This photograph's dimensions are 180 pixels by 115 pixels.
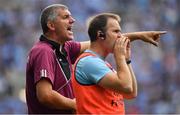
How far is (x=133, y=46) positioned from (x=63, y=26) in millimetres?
7801

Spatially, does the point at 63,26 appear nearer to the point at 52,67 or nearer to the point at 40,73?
the point at 52,67

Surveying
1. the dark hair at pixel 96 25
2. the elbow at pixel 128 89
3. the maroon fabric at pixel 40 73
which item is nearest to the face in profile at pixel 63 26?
the maroon fabric at pixel 40 73

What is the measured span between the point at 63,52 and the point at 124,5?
929 cm

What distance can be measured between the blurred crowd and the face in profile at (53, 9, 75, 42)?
602cm

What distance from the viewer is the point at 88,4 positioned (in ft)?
48.3

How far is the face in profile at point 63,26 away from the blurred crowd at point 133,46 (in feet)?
19.8

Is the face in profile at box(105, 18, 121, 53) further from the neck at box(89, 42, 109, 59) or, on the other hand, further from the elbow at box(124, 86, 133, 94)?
the elbow at box(124, 86, 133, 94)

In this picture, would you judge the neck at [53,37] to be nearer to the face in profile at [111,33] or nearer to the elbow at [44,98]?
the elbow at [44,98]

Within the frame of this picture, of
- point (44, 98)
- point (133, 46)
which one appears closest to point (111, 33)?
point (44, 98)

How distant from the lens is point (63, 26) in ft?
19.8

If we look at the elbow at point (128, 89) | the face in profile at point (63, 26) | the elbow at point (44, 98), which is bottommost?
the elbow at point (44, 98)

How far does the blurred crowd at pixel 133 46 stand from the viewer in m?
12.6

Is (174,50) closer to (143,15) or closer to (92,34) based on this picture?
(143,15)

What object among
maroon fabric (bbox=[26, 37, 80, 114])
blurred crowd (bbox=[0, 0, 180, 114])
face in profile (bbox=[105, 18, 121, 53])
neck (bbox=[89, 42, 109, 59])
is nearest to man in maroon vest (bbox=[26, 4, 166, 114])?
maroon fabric (bbox=[26, 37, 80, 114])
